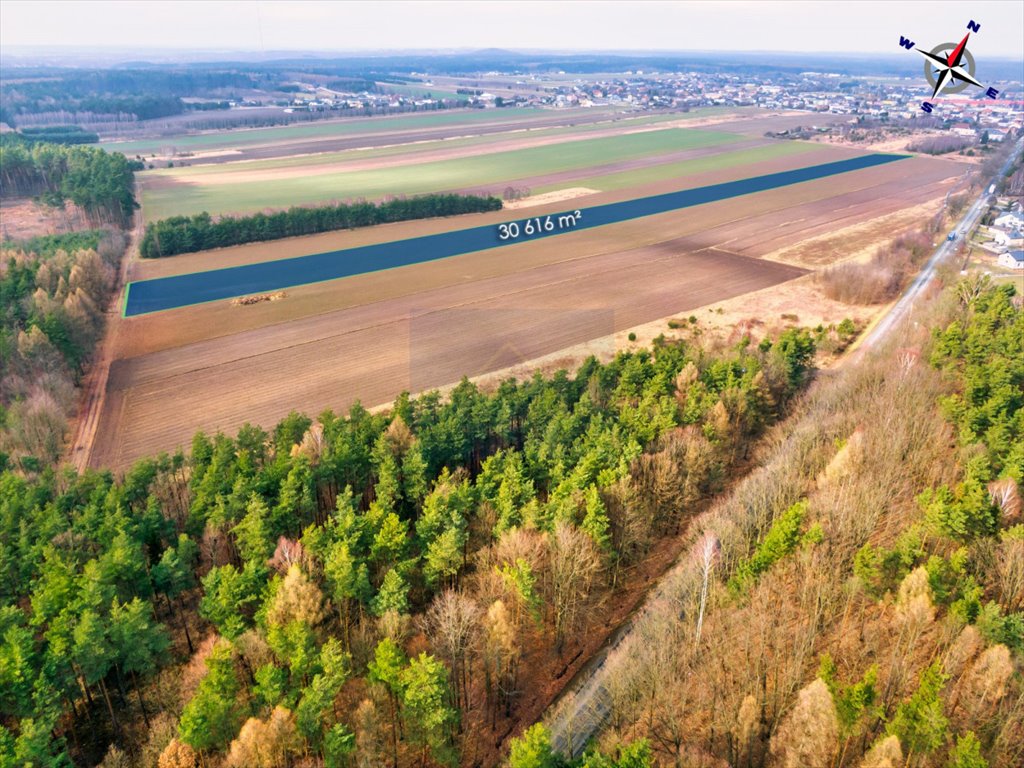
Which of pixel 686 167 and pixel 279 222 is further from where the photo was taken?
pixel 686 167

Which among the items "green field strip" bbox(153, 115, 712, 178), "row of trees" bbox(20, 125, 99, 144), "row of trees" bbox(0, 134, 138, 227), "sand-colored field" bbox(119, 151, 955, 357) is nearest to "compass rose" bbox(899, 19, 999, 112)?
"sand-colored field" bbox(119, 151, 955, 357)

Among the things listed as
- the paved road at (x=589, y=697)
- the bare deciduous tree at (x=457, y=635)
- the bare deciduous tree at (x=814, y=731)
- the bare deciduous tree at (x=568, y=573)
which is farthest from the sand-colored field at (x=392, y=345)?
the bare deciduous tree at (x=814, y=731)

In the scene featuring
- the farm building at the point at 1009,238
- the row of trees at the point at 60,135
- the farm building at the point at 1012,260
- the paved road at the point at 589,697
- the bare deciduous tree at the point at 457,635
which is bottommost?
the paved road at the point at 589,697

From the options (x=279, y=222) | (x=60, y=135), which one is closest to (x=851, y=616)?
(x=279, y=222)

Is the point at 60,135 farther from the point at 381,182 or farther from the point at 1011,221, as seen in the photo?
the point at 1011,221

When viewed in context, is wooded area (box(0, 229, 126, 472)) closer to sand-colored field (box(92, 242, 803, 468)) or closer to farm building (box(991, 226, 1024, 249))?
sand-colored field (box(92, 242, 803, 468))

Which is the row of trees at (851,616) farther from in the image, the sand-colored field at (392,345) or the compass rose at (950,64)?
the sand-colored field at (392,345)
